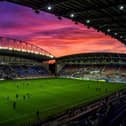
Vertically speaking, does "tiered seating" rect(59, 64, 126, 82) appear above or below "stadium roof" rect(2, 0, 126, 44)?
below

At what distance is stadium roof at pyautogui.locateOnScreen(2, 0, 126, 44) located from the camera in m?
18.9

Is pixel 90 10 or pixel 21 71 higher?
pixel 90 10

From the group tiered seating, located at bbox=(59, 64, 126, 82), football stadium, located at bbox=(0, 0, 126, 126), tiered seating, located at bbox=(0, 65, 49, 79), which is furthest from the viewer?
tiered seating, located at bbox=(59, 64, 126, 82)

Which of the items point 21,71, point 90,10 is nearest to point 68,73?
point 21,71

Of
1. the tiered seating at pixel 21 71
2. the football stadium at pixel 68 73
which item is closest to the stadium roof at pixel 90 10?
the football stadium at pixel 68 73

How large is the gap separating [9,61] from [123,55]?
41.4 m

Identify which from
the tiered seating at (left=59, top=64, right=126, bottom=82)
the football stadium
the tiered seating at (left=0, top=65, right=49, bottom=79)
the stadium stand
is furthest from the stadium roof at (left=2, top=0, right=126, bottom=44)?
the tiered seating at (left=0, top=65, right=49, bottom=79)

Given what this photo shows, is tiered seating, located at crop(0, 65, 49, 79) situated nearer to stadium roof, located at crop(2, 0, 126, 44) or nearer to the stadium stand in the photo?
the stadium stand

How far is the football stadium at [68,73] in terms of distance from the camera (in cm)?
1630

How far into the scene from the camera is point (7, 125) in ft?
65.5

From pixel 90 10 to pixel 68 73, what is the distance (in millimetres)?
69777

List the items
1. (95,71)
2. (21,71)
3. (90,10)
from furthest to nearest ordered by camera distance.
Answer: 1. (95,71)
2. (21,71)
3. (90,10)

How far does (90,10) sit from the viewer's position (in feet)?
68.3

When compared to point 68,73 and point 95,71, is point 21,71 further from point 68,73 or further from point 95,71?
point 95,71
